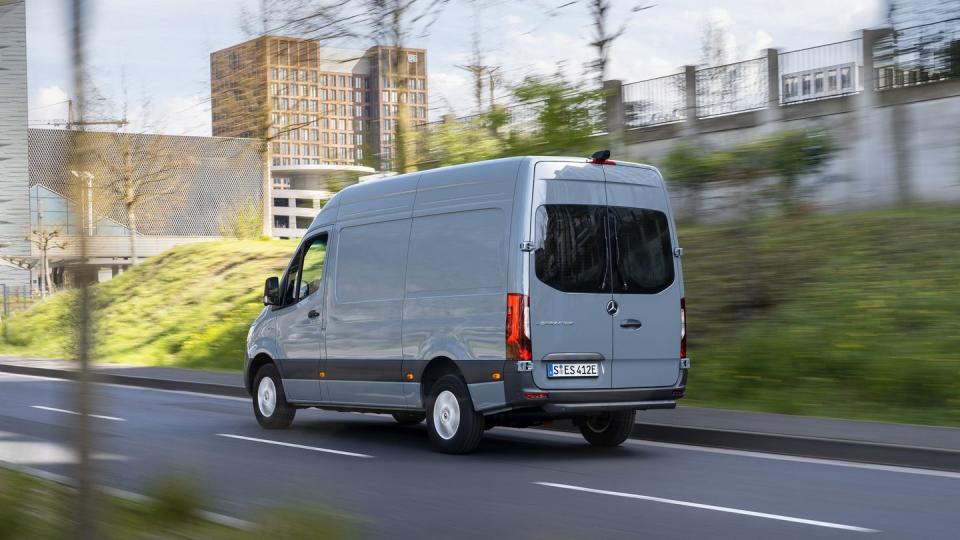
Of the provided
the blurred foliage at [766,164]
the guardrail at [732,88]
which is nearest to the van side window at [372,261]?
the blurred foliage at [766,164]

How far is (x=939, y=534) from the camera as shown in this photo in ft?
21.3

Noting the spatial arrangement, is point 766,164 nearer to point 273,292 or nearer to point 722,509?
point 273,292

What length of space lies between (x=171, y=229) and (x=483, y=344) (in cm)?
11056

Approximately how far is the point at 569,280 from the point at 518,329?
0.67 metres

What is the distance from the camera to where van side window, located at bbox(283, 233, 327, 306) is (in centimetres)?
1229

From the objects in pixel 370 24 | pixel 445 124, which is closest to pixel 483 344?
pixel 370 24

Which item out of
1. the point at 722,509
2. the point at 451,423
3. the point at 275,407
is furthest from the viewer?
the point at 275,407

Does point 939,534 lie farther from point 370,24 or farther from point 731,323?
point 370,24

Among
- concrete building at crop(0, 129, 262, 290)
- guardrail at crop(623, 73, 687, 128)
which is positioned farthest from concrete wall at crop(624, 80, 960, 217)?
concrete building at crop(0, 129, 262, 290)

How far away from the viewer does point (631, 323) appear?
1013cm

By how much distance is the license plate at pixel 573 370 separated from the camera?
964 centimetres

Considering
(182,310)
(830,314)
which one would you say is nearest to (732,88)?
(830,314)

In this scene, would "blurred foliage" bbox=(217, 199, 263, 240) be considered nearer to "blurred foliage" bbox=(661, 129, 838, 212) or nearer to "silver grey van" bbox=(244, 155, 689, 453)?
"blurred foliage" bbox=(661, 129, 838, 212)

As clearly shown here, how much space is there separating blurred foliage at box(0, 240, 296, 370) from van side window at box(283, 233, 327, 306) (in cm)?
1095
